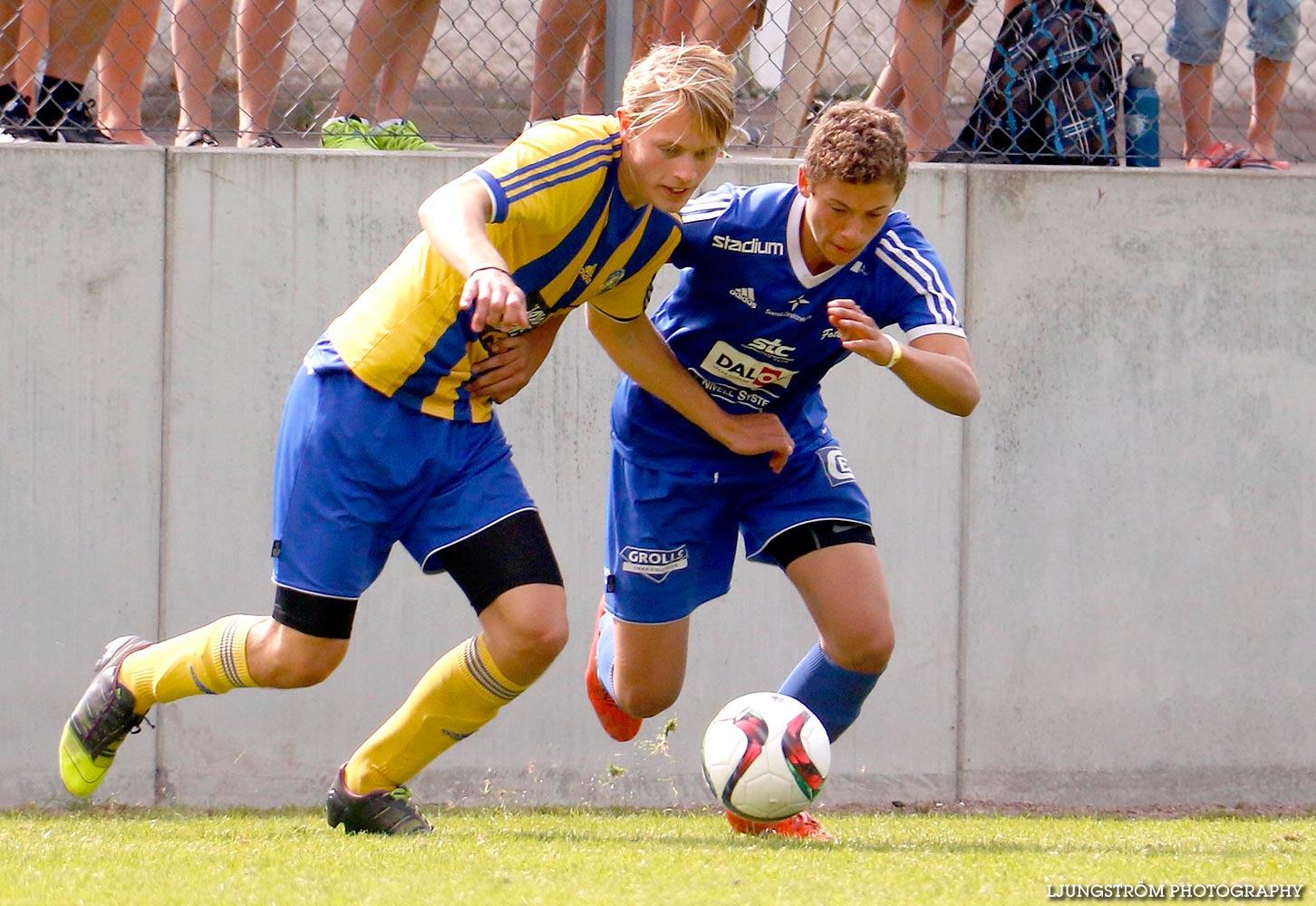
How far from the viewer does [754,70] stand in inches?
235

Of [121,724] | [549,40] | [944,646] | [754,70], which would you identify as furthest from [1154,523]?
[121,724]

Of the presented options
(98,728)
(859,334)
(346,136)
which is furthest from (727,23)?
(98,728)

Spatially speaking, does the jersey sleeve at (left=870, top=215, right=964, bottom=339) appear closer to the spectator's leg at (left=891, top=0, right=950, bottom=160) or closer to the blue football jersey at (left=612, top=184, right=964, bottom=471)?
the blue football jersey at (left=612, top=184, right=964, bottom=471)

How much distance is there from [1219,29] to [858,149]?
3419 mm

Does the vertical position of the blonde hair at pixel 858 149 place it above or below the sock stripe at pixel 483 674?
above

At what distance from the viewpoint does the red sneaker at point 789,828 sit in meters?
3.74

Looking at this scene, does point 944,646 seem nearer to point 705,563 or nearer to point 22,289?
point 705,563

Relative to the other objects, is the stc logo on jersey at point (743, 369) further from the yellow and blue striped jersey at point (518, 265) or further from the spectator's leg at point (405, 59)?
the spectator's leg at point (405, 59)

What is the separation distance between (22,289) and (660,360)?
2461mm

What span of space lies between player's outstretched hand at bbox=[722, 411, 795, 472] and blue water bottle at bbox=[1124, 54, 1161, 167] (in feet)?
8.26

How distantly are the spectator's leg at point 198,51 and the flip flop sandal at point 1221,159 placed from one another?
12.2ft

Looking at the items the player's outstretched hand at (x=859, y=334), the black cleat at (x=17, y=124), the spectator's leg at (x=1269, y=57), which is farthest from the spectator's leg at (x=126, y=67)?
the spectator's leg at (x=1269, y=57)

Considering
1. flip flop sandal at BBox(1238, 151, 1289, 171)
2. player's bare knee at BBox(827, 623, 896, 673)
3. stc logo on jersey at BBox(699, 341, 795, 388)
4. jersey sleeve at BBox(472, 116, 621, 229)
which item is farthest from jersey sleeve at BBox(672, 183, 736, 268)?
flip flop sandal at BBox(1238, 151, 1289, 171)

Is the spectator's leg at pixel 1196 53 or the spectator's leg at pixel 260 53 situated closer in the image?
the spectator's leg at pixel 260 53
